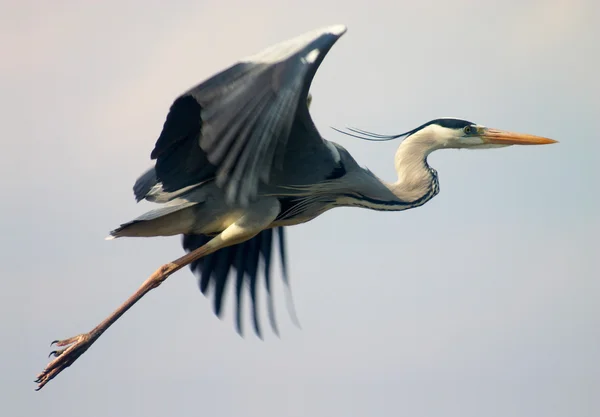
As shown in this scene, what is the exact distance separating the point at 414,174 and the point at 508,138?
3.44 ft

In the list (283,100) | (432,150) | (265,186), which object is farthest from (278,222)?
(283,100)

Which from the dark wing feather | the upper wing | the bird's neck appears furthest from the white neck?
the upper wing

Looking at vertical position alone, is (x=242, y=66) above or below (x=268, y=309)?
above

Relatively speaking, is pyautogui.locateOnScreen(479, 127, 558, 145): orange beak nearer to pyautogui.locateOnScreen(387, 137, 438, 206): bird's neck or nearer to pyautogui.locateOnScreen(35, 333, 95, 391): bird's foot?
pyautogui.locateOnScreen(387, 137, 438, 206): bird's neck

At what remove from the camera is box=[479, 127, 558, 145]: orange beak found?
36.7 ft

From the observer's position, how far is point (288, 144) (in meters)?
9.77

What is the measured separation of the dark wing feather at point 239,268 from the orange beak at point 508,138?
196cm

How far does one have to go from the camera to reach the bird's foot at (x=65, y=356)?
10023 millimetres

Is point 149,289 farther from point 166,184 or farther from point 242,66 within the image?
point 242,66

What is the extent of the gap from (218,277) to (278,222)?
1.19m

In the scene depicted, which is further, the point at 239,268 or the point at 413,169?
the point at 239,268

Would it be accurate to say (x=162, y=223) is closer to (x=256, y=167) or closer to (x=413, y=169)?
(x=256, y=167)

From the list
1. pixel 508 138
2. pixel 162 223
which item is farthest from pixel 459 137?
pixel 162 223

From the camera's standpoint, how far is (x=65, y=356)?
32.9ft
